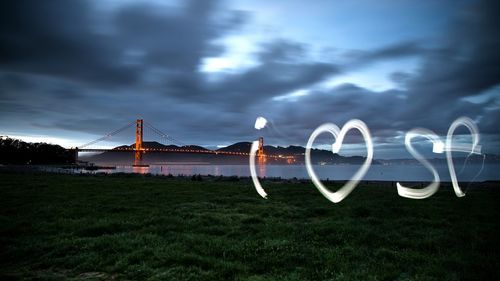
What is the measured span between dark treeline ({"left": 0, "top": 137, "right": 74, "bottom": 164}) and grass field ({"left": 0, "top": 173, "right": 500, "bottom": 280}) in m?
178

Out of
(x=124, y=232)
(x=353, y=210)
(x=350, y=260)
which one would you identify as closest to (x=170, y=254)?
(x=124, y=232)

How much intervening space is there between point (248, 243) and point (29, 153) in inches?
7824

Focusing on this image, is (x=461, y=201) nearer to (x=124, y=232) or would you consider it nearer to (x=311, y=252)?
(x=311, y=252)

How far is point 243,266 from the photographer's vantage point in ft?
33.2

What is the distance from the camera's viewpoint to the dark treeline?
164500 mm

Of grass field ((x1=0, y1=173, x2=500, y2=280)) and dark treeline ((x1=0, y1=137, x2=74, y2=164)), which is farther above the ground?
dark treeline ((x1=0, y1=137, x2=74, y2=164))

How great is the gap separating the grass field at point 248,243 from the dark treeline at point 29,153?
178m

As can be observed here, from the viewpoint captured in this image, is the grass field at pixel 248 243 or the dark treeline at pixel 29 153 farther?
the dark treeline at pixel 29 153

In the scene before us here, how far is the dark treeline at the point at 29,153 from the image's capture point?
540 ft

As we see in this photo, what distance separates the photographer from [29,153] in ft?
566

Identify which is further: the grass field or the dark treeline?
the dark treeline

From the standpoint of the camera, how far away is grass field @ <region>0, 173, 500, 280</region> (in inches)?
388

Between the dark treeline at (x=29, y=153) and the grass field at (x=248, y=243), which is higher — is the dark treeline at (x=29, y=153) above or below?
above

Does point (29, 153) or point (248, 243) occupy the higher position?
point (29, 153)
